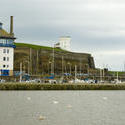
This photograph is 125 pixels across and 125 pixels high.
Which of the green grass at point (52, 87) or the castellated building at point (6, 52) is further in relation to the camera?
the castellated building at point (6, 52)

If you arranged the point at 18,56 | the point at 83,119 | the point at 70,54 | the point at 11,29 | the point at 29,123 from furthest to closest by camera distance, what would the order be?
1. the point at 70,54
2. the point at 18,56
3. the point at 11,29
4. the point at 83,119
5. the point at 29,123

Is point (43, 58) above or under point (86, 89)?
above

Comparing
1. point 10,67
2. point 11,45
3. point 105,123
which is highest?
point 11,45

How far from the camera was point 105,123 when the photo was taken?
23344mm

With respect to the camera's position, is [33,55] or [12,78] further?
[33,55]

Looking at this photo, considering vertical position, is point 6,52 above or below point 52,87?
above

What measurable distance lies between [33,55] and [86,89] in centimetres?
7574

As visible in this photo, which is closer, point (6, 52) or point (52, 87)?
point (52, 87)

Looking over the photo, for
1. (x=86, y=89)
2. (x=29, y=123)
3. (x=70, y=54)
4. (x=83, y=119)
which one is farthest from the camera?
(x=70, y=54)

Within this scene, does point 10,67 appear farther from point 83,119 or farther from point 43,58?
point 83,119

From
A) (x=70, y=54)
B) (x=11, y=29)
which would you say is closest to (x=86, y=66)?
(x=70, y=54)

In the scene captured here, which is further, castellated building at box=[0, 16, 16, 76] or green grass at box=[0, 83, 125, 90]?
castellated building at box=[0, 16, 16, 76]

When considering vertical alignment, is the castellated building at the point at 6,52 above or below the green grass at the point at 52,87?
above

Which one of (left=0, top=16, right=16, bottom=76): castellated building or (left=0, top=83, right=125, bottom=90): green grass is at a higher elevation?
(left=0, top=16, right=16, bottom=76): castellated building
